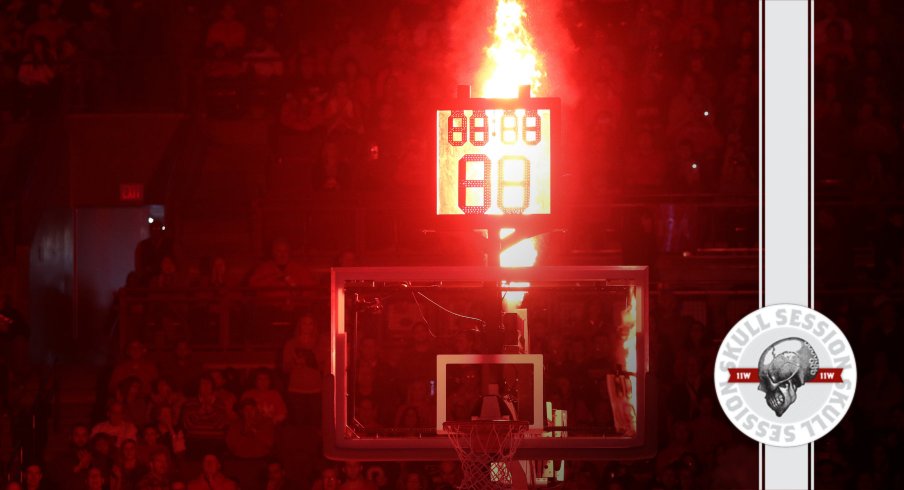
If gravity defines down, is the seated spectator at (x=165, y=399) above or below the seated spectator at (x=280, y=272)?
below

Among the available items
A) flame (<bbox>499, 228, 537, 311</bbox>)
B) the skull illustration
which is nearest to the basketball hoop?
flame (<bbox>499, 228, 537, 311</bbox>)

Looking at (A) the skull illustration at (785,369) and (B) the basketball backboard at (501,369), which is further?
(A) the skull illustration at (785,369)

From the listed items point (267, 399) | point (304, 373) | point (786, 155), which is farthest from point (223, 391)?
point (786, 155)

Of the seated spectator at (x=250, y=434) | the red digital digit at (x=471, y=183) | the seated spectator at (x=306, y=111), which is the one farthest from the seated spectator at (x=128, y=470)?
the red digital digit at (x=471, y=183)

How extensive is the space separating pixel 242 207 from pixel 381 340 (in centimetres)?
274

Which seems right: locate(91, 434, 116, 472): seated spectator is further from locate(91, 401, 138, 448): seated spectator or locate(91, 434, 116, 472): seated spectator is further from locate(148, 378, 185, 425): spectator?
locate(148, 378, 185, 425): spectator

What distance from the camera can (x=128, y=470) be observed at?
11117 millimetres

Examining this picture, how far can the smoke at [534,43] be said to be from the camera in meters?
13.5

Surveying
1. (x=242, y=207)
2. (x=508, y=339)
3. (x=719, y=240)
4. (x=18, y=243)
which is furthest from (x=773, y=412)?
(x=18, y=243)

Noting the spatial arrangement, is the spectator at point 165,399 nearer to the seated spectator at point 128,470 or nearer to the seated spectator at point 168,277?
the seated spectator at point 128,470

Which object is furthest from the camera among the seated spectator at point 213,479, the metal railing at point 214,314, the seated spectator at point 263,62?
the seated spectator at point 263,62

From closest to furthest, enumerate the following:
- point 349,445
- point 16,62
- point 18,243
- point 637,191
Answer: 1. point 349,445
2. point 637,191
3. point 18,243
4. point 16,62

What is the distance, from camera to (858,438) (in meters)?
11.4

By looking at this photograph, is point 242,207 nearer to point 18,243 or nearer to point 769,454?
point 18,243
